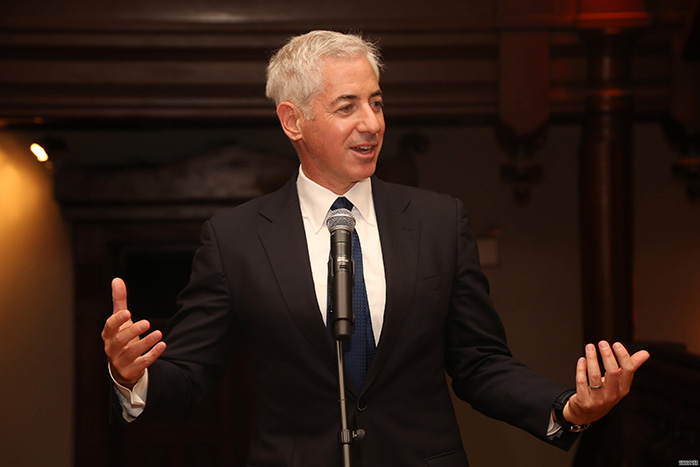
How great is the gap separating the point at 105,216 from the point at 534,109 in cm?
291

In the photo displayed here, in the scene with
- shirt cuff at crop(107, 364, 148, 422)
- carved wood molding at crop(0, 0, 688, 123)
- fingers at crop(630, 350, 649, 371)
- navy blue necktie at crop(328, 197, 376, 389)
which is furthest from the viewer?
carved wood molding at crop(0, 0, 688, 123)

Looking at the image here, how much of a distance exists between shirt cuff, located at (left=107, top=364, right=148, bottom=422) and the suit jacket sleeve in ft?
2.38

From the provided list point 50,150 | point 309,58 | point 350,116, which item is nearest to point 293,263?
point 350,116

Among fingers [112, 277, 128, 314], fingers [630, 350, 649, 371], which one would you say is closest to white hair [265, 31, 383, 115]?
fingers [112, 277, 128, 314]

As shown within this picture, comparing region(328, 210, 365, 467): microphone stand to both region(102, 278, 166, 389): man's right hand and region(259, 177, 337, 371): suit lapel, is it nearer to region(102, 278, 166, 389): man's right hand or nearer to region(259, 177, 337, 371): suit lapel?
region(259, 177, 337, 371): suit lapel

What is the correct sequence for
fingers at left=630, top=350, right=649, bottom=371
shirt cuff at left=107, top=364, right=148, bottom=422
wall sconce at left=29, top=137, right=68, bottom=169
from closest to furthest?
fingers at left=630, top=350, right=649, bottom=371 → shirt cuff at left=107, top=364, right=148, bottom=422 → wall sconce at left=29, top=137, right=68, bottom=169

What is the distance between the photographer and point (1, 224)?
16.8 ft

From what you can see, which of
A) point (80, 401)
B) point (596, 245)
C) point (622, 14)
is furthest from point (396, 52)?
point (80, 401)

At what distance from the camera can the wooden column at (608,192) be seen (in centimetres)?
411

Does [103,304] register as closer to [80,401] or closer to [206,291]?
[80,401]

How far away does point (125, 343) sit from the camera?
1.59 metres

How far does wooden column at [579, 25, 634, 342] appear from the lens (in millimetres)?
4113

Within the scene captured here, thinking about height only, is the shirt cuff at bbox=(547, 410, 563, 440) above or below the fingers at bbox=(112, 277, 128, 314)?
below

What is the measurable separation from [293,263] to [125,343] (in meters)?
0.43
